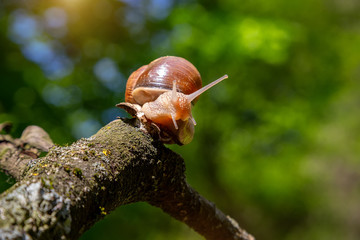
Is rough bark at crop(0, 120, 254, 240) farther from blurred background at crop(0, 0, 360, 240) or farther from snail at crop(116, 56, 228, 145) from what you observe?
blurred background at crop(0, 0, 360, 240)

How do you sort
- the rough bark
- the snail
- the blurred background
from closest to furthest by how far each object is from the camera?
the rough bark < the snail < the blurred background

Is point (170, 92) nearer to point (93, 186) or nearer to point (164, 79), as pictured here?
point (164, 79)

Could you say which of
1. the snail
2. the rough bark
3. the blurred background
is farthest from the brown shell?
the blurred background

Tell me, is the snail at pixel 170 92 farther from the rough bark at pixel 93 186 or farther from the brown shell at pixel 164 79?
the rough bark at pixel 93 186

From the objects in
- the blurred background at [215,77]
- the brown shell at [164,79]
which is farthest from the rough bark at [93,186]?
the blurred background at [215,77]

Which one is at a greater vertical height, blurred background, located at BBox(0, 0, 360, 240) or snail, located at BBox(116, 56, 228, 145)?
Result: snail, located at BBox(116, 56, 228, 145)

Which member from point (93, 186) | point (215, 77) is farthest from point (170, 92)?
point (215, 77)

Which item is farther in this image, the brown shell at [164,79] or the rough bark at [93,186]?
the brown shell at [164,79]

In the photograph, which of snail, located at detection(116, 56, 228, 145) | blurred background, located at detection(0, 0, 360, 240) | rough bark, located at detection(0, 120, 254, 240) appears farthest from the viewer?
blurred background, located at detection(0, 0, 360, 240)
